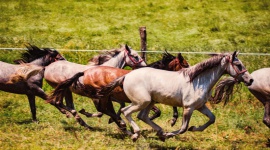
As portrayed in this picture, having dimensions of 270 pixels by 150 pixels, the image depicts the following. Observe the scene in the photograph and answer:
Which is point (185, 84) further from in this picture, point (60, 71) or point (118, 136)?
point (60, 71)

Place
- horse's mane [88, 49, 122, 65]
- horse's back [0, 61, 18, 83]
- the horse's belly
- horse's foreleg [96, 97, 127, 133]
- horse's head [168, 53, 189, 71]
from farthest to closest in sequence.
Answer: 1. horse's mane [88, 49, 122, 65]
2. horse's head [168, 53, 189, 71]
3. horse's back [0, 61, 18, 83]
4. horse's foreleg [96, 97, 127, 133]
5. the horse's belly

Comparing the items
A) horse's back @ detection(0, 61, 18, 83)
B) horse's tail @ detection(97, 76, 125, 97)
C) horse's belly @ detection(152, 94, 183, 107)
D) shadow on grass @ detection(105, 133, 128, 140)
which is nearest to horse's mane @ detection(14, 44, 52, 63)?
horse's back @ detection(0, 61, 18, 83)

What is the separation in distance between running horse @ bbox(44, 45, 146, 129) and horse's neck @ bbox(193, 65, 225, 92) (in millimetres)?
2081

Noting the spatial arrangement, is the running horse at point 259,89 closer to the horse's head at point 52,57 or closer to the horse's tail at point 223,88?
the horse's tail at point 223,88

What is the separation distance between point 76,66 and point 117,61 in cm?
92

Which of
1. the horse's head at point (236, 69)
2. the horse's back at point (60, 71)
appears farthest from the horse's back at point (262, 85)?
the horse's back at point (60, 71)

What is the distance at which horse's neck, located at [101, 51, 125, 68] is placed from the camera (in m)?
9.29

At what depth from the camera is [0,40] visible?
14.6 meters

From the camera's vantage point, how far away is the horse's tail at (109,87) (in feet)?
25.3

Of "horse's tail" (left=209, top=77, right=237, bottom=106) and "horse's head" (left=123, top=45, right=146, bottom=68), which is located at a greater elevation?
"horse's head" (left=123, top=45, right=146, bottom=68)

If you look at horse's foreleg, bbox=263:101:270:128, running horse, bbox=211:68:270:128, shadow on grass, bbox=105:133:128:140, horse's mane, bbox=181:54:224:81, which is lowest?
shadow on grass, bbox=105:133:128:140

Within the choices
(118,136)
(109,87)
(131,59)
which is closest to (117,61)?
(131,59)

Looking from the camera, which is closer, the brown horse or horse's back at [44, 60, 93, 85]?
the brown horse

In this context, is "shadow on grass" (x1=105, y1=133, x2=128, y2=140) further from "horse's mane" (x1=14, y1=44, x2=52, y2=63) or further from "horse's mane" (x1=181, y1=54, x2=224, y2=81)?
"horse's mane" (x1=14, y1=44, x2=52, y2=63)
